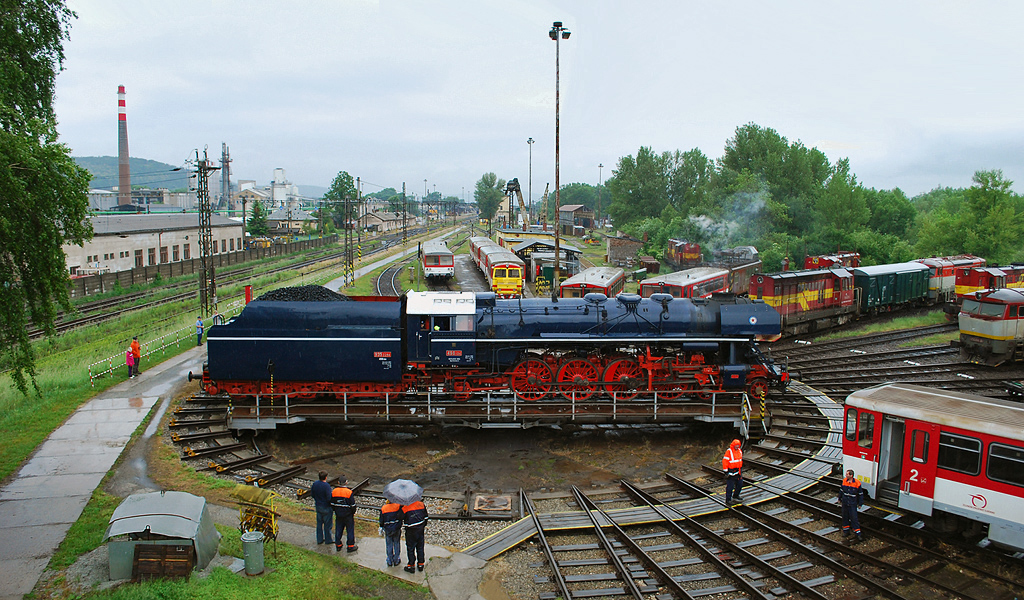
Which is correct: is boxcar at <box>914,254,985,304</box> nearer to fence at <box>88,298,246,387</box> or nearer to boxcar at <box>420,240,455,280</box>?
boxcar at <box>420,240,455,280</box>

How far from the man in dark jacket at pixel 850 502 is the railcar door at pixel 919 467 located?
76 centimetres

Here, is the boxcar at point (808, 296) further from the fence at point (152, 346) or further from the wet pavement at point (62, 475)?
the wet pavement at point (62, 475)

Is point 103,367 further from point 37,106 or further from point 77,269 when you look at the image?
point 77,269

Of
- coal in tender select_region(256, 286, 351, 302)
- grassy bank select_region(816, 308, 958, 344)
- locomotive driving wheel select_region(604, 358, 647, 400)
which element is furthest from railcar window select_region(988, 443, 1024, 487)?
grassy bank select_region(816, 308, 958, 344)

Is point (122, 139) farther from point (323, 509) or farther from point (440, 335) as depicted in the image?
point (323, 509)

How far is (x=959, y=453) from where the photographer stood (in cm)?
1080

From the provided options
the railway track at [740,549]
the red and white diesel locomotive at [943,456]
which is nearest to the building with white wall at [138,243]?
the railway track at [740,549]

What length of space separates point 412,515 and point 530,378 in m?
9.09

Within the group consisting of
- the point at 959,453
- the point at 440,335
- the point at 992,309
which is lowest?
the point at 959,453

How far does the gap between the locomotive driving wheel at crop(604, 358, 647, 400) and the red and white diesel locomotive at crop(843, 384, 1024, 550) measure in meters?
7.16

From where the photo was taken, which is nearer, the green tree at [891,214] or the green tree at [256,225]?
the green tree at [891,214]

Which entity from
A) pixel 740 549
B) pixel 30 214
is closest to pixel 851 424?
pixel 740 549

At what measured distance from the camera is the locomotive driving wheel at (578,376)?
18.8m

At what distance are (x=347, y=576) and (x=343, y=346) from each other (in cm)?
893
